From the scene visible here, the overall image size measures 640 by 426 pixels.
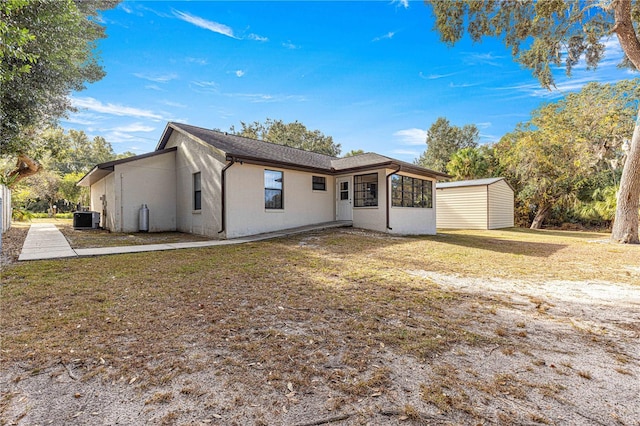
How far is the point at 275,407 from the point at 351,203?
427 inches

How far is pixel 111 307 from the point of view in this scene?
3.29 meters

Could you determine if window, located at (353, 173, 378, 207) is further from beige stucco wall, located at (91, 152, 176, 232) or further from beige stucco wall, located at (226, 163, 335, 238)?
beige stucco wall, located at (91, 152, 176, 232)

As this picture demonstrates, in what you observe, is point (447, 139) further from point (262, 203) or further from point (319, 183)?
point (262, 203)

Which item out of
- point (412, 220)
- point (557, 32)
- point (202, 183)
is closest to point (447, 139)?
point (557, 32)

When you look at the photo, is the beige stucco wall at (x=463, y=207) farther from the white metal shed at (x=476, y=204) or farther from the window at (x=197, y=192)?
the window at (x=197, y=192)

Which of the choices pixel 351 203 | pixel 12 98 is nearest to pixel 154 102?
pixel 12 98

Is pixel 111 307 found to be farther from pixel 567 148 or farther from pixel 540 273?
pixel 567 148

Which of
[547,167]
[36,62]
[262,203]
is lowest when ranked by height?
[262,203]

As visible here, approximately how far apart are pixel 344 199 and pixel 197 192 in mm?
5985

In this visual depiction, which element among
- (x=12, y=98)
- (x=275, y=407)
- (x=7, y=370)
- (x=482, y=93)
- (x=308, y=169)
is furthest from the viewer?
(x=482, y=93)

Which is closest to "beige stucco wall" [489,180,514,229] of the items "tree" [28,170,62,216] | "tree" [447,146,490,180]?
"tree" [447,146,490,180]

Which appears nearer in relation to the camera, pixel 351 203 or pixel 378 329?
pixel 378 329

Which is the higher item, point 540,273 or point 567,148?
point 567,148

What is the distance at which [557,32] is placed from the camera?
11188 millimetres
